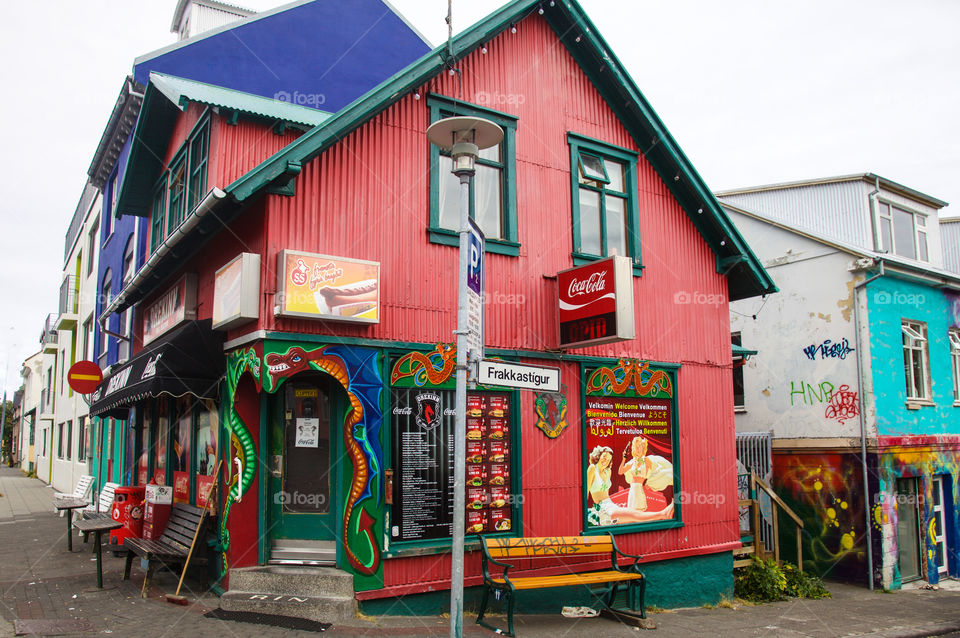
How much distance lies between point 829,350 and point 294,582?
41.9 ft

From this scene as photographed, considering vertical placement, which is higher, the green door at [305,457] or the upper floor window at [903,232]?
the upper floor window at [903,232]

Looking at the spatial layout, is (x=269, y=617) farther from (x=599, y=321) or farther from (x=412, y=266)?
(x=599, y=321)

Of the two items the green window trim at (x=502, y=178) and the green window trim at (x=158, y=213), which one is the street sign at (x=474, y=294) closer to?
the green window trim at (x=502, y=178)

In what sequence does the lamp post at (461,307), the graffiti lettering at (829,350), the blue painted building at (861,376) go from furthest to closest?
the graffiti lettering at (829,350)
the blue painted building at (861,376)
the lamp post at (461,307)

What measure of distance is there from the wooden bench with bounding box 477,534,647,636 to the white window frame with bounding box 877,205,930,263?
11.4m

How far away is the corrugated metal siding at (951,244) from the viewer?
22.0m

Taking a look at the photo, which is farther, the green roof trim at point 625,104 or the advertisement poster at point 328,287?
the green roof trim at point 625,104

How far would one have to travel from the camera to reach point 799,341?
16.7 m

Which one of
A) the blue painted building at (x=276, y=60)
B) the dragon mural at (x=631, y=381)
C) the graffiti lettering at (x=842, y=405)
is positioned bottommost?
the graffiti lettering at (x=842, y=405)

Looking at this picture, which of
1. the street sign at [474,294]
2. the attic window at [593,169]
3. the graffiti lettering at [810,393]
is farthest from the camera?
the graffiti lettering at [810,393]

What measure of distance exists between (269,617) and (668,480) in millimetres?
6096

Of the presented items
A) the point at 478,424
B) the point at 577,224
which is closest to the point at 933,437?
the point at 577,224

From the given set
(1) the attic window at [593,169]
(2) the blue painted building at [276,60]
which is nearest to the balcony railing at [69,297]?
(2) the blue painted building at [276,60]

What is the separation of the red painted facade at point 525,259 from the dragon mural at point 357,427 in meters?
0.26
